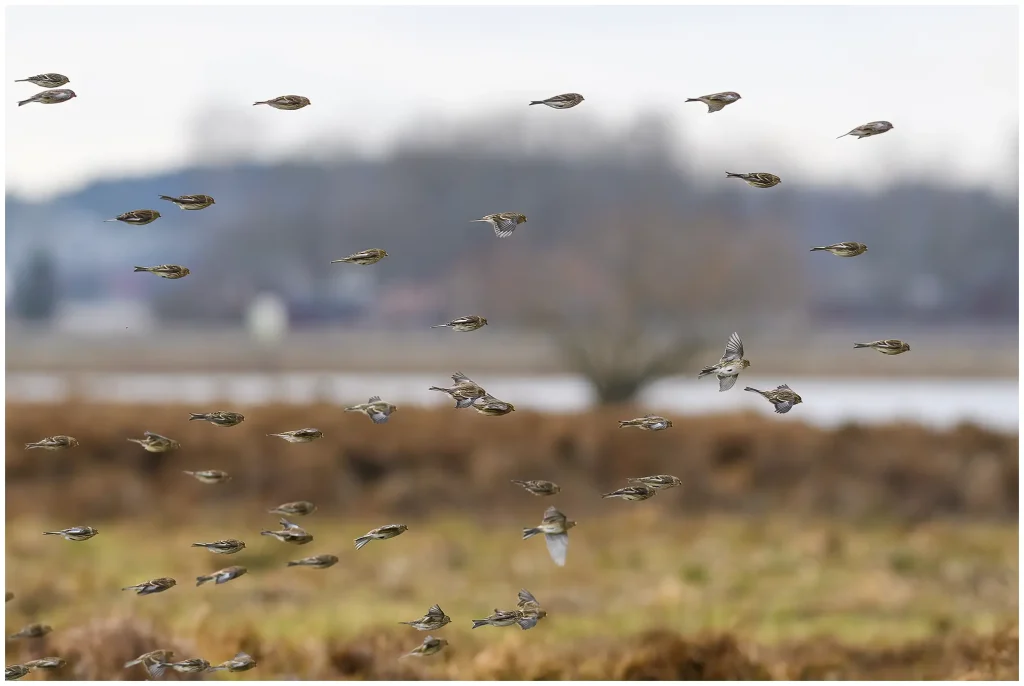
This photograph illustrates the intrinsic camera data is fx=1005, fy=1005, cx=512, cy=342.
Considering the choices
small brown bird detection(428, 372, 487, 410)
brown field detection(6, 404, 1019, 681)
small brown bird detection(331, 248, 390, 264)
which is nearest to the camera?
small brown bird detection(428, 372, 487, 410)

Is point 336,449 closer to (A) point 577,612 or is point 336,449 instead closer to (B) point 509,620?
(A) point 577,612

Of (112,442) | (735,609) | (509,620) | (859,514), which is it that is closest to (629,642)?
(735,609)

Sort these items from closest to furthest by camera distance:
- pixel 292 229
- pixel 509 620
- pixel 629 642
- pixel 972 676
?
pixel 509 620 → pixel 972 676 → pixel 629 642 → pixel 292 229

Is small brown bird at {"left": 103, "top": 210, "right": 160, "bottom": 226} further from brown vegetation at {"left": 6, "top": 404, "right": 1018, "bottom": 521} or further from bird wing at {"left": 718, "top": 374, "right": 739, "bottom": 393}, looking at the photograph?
brown vegetation at {"left": 6, "top": 404, "right": 1018, "bottom": 521}

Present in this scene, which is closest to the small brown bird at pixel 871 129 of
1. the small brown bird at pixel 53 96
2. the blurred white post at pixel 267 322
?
the small brown bird at pixel 53 96

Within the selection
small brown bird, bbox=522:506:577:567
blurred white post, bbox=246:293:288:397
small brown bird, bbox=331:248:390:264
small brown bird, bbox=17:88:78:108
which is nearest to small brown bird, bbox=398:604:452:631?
small brown bird, bbox=522:506:577:567

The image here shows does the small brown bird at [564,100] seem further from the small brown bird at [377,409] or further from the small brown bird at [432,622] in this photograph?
the small brown bird at [432,622]
